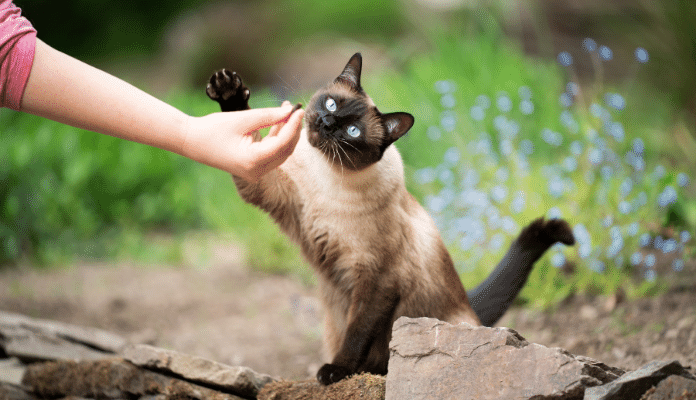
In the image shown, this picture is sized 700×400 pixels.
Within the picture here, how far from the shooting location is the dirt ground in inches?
98.3

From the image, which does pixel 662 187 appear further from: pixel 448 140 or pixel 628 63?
pixel 628 63

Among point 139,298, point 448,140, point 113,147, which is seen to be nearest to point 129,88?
point 139,298

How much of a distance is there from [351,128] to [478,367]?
84 cm

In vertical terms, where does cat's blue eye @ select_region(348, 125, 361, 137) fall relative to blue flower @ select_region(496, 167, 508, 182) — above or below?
below

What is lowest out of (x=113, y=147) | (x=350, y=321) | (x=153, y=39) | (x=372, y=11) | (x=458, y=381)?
(x=458, y=381)

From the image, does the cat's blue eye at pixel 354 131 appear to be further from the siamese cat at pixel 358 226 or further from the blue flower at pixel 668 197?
the blue flower at pixel 668 197

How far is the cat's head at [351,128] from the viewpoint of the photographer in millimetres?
1843

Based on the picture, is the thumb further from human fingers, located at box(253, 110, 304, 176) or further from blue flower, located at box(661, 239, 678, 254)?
blue flower, located at box(661, 239, 678, 254)

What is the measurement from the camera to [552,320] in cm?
294

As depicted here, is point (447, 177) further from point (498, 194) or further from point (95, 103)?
point (95, 103)

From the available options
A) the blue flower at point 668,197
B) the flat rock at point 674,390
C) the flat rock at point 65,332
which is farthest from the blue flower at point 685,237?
the flat rock at point 65,332

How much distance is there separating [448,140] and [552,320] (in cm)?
172

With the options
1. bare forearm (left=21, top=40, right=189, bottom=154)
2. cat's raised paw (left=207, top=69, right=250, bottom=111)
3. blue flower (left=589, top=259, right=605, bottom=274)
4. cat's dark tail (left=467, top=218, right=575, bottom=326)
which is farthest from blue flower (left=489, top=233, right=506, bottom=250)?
bare forearm (left=21, top=40, right=189, bottom=154)

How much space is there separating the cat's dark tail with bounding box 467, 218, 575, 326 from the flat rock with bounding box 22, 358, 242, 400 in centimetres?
98
